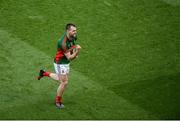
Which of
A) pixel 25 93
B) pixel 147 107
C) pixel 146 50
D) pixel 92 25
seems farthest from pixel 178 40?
pixel 25 93

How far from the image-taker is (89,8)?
15844 mm

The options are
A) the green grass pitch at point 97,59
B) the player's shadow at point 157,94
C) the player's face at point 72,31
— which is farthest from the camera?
the green grass pitch at point 97,59

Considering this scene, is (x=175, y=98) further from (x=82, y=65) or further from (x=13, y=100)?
(x=13, y=100)

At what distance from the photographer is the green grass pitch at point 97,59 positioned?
36.2 feet

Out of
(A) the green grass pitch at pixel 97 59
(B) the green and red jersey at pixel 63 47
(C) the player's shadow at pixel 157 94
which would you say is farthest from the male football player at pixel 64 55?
(C) the player's shadow at pixel 157 94

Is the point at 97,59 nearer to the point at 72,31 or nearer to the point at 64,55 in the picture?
the point at 64,55

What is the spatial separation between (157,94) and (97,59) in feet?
7.59

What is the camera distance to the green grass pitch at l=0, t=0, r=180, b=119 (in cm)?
1105

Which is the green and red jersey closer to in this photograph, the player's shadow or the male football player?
the male football player

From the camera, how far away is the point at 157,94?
457 inches

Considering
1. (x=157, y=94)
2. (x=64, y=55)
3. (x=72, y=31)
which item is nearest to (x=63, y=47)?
(x=64, y=55)

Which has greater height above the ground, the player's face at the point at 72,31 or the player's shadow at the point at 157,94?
the player's face at the point at 72,31

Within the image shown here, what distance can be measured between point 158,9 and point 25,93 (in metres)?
6.34

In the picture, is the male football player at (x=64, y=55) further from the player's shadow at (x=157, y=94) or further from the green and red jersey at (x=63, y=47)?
the player's shadow at (x=157, y=94)
